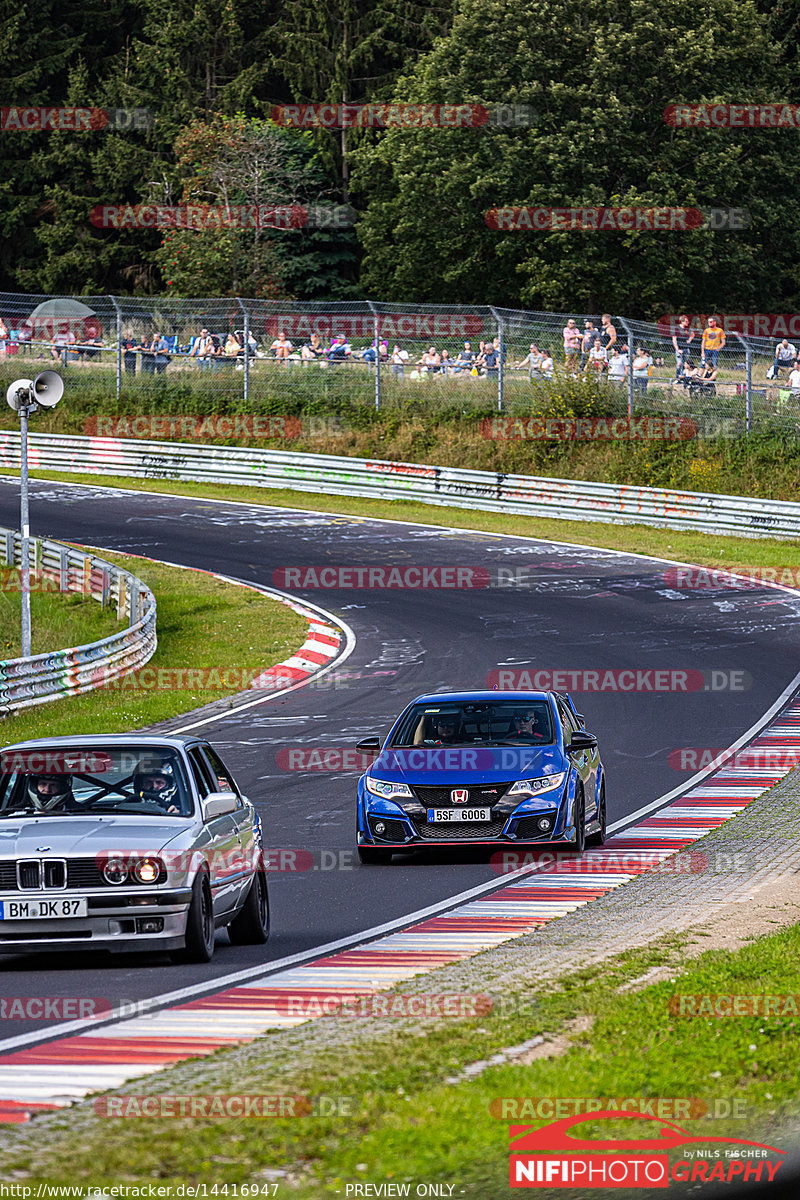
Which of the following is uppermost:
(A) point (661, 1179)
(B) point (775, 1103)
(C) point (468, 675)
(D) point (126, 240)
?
(D) point (126, 240)

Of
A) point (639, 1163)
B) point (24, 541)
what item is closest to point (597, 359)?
point (24, 541)

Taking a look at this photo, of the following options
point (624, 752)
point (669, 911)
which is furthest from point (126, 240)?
point (669, 911)

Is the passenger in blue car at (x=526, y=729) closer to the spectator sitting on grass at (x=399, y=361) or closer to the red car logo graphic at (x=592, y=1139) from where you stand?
the red car logo graphic at (x=592, y=1139)

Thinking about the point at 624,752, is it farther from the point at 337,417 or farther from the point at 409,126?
the point at 409,126

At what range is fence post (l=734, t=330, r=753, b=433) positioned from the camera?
122 feet

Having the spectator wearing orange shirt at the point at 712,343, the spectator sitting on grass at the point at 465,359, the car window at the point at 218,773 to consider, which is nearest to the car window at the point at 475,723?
the car window at the point at 218,773

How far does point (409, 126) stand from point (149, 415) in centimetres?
1839

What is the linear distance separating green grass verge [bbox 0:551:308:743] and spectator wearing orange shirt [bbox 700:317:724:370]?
12132 millimetres

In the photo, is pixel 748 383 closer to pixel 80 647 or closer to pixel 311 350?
pixel 311 350

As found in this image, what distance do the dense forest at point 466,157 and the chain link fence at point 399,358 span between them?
11.7m

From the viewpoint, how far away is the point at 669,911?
439 inches

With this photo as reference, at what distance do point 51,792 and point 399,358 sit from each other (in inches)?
1416

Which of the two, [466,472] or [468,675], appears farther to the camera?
[466,472]

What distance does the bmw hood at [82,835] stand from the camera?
943cm
